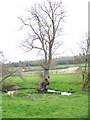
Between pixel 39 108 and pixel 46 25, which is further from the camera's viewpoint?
pixel 46 25

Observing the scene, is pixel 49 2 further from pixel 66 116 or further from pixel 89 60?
pixel 66 116

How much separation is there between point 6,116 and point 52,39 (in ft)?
72.5

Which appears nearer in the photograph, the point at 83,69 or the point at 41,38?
the point at 41,38

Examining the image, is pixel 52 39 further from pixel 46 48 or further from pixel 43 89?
pixel 43 89

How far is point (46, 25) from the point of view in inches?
1476

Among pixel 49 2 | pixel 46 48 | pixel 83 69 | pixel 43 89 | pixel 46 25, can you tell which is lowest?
pixel 43 89

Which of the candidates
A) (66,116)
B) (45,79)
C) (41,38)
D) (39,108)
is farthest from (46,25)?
(66,116)

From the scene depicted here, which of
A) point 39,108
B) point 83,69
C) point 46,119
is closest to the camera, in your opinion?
point 46,119

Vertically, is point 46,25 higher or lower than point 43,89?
higher

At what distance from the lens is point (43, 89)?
36.5m

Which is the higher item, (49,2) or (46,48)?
(49,2)

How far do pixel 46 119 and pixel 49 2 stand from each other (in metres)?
25.5

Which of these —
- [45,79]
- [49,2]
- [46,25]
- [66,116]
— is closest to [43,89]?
[45,79]

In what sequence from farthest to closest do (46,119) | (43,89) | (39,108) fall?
(43,89) < (39,108) < (46,119)
